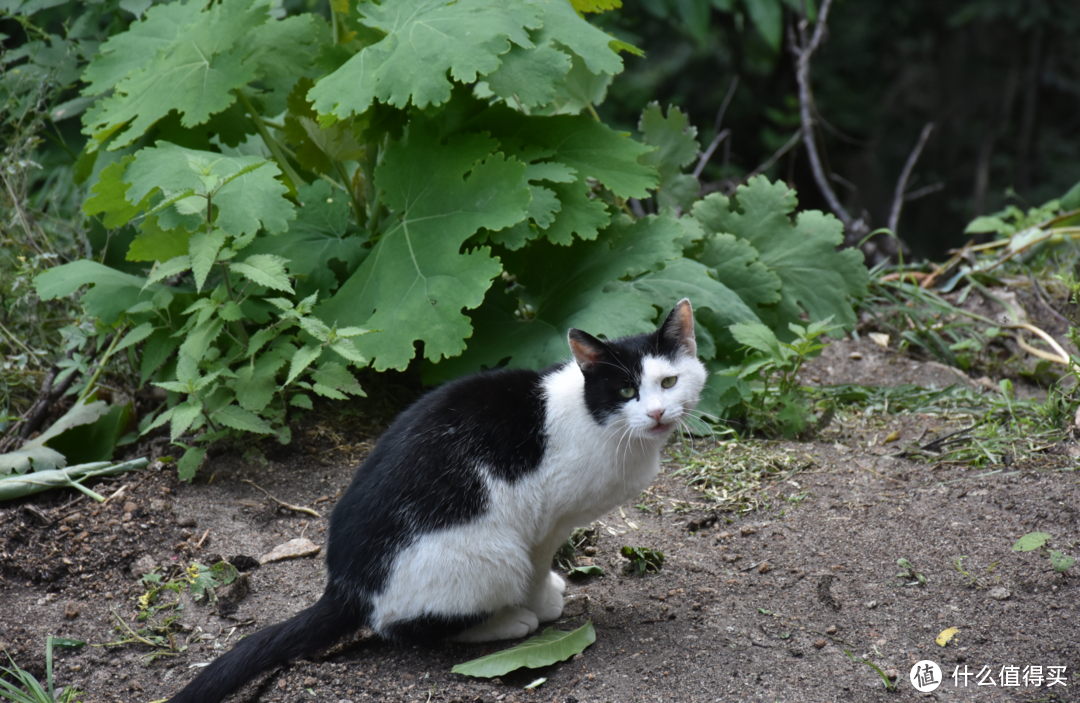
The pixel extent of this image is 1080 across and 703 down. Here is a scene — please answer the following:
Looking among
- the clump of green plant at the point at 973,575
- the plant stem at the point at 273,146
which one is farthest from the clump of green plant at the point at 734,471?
the plant stem at the point at 273,146

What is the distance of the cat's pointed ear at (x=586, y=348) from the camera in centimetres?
220

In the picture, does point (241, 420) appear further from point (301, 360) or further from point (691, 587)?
point (691, 587)

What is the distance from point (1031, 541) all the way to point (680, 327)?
1187 millimetres

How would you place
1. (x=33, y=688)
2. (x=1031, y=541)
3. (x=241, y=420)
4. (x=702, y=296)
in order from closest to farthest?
(x=33, y=688) < (x=1031, y=541) < (x=241, y=420) < (x=702, y=296)

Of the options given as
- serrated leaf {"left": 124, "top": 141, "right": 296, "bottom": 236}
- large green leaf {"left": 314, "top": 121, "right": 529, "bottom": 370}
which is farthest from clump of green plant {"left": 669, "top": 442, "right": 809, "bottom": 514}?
serrated leaf {"left": 124, "top": 141, "right": 296, "bottom": 236}

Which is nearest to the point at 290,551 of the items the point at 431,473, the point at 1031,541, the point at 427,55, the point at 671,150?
the point at 431,473

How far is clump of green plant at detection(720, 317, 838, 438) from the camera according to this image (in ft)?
10.1

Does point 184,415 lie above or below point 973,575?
above

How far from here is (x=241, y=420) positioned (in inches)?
112

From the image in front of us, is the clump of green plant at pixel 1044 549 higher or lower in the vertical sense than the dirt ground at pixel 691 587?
higher

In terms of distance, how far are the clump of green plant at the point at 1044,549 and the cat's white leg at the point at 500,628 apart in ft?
4.60

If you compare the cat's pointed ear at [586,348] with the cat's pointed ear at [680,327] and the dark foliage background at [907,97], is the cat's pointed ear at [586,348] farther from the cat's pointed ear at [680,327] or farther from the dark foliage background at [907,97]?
the dark foliage background at [907,97]

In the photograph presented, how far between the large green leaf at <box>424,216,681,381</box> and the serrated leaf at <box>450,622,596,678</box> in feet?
3.54

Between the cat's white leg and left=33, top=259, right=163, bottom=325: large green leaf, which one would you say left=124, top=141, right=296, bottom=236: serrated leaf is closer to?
left=33, top=259, right=163, bottom=325: large green leaf
